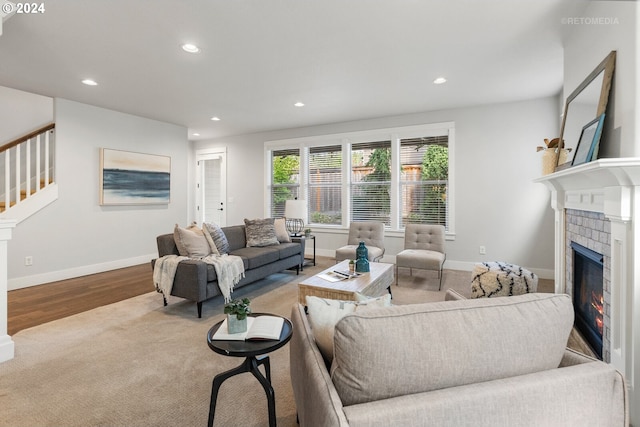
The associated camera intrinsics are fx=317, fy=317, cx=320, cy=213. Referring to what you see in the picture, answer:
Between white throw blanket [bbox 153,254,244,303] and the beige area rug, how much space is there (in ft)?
0.79

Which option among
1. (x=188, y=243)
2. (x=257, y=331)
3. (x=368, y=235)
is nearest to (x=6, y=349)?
(x=188, y=243)

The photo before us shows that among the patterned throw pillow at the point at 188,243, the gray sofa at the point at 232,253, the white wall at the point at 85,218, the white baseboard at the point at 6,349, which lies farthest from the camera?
the white wall at the point at 85,218

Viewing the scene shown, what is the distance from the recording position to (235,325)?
159cm

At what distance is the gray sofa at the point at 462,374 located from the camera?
881mm

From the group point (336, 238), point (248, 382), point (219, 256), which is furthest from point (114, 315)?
point (336, 238)

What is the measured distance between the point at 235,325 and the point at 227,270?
6.09 feet

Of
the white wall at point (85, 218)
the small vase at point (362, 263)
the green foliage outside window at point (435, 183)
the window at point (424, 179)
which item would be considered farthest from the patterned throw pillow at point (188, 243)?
the green foliage outside window at point (435, 183)

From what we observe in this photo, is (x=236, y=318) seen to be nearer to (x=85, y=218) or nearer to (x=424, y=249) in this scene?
(x=424, y=249)

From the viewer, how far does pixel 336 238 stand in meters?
6.11

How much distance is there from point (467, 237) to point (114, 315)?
4.76 meters

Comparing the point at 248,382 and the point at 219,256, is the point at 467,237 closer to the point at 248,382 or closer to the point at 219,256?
the point at 219,256

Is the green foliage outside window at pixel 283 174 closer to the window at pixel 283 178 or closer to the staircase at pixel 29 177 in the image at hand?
the window at pixel 283 178

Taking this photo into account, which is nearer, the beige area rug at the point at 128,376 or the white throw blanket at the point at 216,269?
the beige area rug at the point at 128,376

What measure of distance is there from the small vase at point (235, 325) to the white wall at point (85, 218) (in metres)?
4.26
